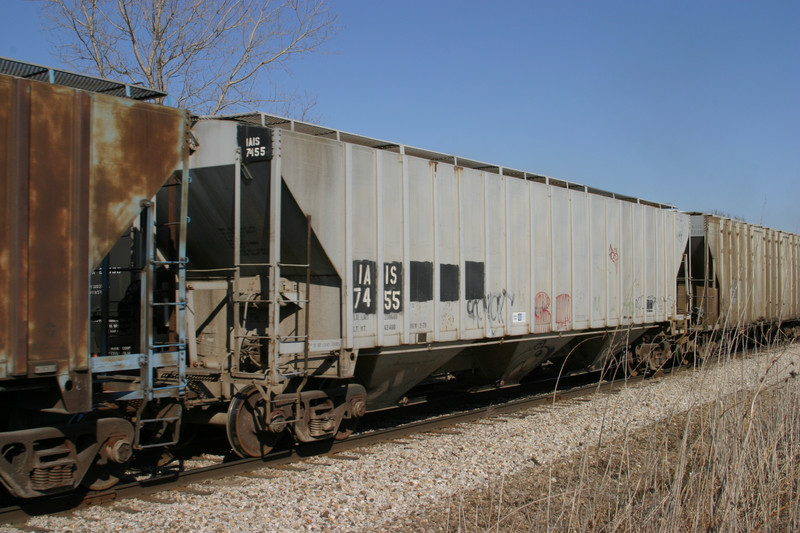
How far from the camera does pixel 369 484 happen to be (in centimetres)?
660

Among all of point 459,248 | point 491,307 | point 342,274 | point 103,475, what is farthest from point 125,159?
point 491,307

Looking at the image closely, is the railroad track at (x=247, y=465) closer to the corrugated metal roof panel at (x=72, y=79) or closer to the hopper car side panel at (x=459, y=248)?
the hopper car side panel at (x=459, y=248)

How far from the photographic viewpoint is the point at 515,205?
423 inches

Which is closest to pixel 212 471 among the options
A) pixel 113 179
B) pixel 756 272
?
pixel 113 179

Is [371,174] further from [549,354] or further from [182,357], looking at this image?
[549,354]

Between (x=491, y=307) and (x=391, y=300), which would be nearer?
(x=391, y=300)

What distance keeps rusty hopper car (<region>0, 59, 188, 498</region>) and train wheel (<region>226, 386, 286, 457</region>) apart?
104 cm

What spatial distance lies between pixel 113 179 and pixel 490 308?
5.92m

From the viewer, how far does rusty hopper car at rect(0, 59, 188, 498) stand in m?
5.08

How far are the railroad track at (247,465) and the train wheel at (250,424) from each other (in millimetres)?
177

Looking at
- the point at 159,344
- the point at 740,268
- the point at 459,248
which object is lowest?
the point at 159,344

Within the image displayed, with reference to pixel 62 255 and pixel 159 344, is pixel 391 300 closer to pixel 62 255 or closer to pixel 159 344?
pixel 159 344

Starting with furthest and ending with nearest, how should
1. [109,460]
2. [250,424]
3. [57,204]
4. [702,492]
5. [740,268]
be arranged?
[740,268] < [250,424] < [109,460] < [57,204] < [702,492]

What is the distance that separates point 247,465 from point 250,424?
44 centimetres
